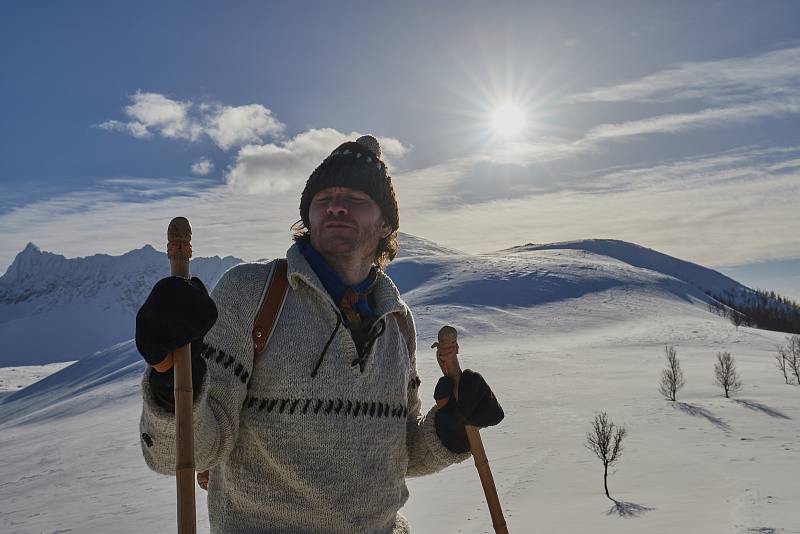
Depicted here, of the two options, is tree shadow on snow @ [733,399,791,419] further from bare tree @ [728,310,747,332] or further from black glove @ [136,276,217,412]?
bare tree @ [728,310,747,332]

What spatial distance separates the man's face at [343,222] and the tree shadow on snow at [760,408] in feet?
150

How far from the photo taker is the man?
6.41 feet

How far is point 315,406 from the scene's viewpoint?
7.61 feet

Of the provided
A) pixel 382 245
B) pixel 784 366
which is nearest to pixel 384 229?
pixel 382 245

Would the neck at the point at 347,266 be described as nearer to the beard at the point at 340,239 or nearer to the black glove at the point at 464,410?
the beard at the point at 340,239

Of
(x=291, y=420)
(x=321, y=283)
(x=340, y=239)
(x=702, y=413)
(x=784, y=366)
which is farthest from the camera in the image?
(x=784, y=366)

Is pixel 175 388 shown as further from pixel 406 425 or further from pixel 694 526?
pixel 694 526

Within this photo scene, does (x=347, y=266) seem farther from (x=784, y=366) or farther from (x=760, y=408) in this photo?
(x=784, y=366)

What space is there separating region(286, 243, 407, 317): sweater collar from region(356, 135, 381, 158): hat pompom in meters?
0.58

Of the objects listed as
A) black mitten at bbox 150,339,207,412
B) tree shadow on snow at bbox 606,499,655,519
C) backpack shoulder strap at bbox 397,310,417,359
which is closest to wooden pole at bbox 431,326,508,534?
backpack shoulder strap at bbox 397,310,417,359

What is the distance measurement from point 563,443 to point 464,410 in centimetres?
3653

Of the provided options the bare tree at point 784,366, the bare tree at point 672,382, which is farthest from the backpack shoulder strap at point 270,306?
the bare tree at point 784,366

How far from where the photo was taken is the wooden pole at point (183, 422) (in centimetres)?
180

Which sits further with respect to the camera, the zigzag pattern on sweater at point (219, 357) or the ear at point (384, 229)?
the ear at point (384, 229)
